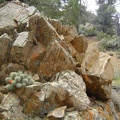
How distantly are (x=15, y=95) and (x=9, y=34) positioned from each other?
111 inches

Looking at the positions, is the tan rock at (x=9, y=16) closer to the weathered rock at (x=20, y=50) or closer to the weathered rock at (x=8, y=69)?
the weathered rock at (x=20, y=50)

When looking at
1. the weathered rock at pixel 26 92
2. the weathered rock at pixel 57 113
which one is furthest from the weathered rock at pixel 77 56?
the weathered rock at pixel 57 113

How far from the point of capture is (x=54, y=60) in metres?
8.02

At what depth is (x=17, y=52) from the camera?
7703 millimetres

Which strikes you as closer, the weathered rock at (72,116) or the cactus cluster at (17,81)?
the weathered rock at (72,116)

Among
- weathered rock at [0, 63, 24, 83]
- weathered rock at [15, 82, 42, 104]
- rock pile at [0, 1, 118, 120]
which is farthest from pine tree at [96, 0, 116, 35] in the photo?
weathered rock at [15, 82, 42, 104]

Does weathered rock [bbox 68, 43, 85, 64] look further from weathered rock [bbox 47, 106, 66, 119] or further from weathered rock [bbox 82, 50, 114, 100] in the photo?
weathered rock [bbox 47, 106, 66, 119]

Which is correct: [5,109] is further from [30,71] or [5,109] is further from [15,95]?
[30,71]

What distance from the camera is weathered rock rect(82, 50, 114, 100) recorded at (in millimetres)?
8586

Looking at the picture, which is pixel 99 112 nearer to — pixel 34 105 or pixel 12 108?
pixel 34 105

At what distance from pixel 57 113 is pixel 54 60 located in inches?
90.0

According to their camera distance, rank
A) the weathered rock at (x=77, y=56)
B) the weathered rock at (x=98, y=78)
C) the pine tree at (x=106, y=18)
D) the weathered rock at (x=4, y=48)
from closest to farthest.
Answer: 1. the weathered rock at (x=4, y=48)
2. the weathered rock at (x=98, y=78)
3. the weathered rock at (x=77, y=56)
4. the pine tree at (x=106, y=18)

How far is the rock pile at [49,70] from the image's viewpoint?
256 inches

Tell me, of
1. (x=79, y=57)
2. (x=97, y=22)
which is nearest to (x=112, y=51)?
(x=97, y=22)
